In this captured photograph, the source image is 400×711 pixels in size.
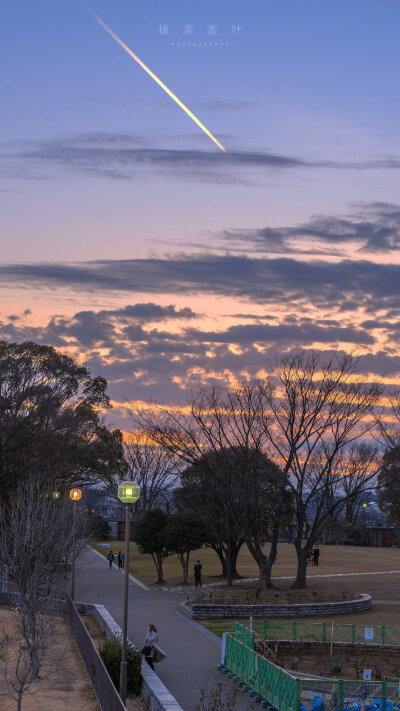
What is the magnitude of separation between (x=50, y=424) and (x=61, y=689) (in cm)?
2719

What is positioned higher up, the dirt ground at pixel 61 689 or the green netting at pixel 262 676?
the green netting at pixel 262 676

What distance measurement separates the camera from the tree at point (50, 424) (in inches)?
1837

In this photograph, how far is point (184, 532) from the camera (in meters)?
47.6

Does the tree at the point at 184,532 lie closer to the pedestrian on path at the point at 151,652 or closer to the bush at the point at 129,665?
the pedestrian on path at the point at 151,652

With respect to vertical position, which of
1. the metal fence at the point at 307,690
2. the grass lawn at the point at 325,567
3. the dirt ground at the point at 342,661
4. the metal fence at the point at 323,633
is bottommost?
the grass lawn at the point at 325,567

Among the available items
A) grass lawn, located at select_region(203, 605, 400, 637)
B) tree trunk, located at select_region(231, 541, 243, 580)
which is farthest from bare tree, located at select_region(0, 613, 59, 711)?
tree trunk, located at select_region(231, 541, 243, 580)

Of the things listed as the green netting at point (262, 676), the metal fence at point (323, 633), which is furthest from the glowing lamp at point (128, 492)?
the metal fence at point (323, 633)

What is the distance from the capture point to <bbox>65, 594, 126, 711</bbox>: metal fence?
16.6 meters

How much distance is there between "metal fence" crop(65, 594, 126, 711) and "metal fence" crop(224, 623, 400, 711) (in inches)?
154

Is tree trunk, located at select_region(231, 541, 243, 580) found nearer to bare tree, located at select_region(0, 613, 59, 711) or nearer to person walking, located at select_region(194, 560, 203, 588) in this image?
person walking, located at select_region(194, 560, 203, 588)

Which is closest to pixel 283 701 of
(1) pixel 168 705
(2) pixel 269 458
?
(1) pixel 168 705

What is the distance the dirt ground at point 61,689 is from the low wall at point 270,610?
687 centimetres

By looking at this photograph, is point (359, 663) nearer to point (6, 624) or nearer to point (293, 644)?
point (293, 644)

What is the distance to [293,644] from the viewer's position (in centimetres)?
2825
